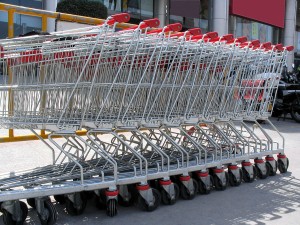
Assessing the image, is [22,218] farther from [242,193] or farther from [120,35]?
[242,193]

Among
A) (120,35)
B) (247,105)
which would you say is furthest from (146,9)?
(120,35)

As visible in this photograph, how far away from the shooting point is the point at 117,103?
4855mm

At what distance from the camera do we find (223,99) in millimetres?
5781

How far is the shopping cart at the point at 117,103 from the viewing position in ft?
14.1

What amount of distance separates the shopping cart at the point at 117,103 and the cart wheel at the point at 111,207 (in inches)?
0.5

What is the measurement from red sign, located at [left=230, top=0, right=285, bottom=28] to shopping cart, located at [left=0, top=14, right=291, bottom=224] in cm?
1982

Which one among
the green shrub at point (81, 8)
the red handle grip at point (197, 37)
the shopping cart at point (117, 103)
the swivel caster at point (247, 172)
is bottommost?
the swivel caster at point (247, 172)

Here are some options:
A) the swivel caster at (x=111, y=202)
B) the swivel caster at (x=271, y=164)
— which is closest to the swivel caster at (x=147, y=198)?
the swivel caster at (x=111, y=202)

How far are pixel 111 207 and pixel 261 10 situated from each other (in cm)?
2371

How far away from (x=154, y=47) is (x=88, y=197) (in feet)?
5.88

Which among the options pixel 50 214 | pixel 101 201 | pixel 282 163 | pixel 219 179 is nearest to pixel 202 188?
pixel 219 179

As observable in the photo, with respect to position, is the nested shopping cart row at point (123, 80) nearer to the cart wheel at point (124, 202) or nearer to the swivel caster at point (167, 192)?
the swivel caster at point (167, 192)

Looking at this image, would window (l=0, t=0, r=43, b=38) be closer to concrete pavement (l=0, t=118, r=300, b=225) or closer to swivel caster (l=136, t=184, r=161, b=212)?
concrete pavement (l=0, t=118, r=300, b=225)

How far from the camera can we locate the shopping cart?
431 centimetres
